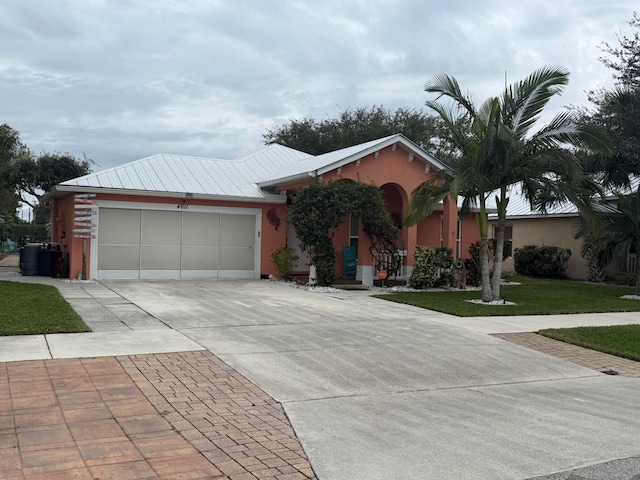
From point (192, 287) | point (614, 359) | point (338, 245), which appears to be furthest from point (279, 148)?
point (614, 359)

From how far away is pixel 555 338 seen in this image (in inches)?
410

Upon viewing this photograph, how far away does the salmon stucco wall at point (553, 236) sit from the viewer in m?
24.0

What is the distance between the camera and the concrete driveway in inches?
191

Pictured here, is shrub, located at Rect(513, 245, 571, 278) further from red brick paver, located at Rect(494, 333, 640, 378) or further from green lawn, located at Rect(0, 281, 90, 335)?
green lawn, located at Rect(0, 281, 90, 335)

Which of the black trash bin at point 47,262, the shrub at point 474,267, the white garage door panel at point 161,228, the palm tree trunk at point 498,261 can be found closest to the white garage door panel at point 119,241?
the white garage door panel at point 161,228

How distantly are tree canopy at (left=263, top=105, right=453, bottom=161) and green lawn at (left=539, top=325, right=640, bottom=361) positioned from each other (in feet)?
102

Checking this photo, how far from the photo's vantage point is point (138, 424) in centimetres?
530

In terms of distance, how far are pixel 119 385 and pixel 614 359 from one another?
7.38 metres

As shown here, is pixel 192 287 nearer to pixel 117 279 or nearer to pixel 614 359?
pixel 117 279

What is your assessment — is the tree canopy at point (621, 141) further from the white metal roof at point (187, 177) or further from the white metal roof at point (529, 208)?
the white metal roof at point (187, 177)

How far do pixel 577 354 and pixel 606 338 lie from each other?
1.42 metres

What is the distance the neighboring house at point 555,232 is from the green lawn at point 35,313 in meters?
17.3

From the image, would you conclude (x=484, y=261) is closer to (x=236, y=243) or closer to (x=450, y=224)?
(x=450, y=224)

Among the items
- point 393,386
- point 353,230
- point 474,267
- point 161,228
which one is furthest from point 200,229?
point 393,386
